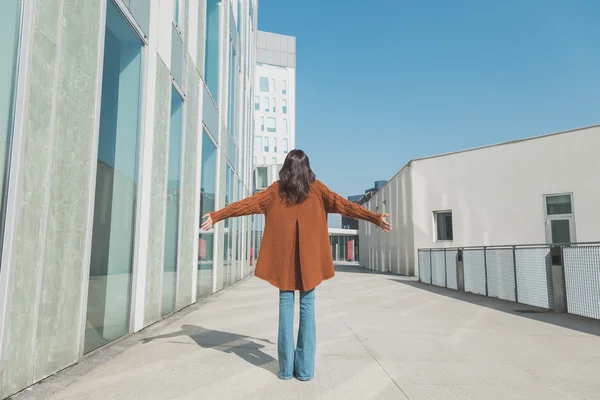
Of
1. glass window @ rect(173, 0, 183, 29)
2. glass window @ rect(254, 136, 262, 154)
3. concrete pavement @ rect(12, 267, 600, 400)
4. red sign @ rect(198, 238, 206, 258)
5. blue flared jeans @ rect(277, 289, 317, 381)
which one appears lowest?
concrete pavement @ rect(12, 267, 600, 400)

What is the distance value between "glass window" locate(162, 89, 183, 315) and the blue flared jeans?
3505mm

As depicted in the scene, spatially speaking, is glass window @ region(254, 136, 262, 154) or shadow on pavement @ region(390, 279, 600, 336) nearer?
shadow on pavement @ region(390, 279, 600, 336)

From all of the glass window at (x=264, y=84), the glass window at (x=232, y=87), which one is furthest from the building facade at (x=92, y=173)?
the glass window at (x=264, y=84)

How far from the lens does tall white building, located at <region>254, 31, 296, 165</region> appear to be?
58.2 m

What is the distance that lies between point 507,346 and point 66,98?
191 inches

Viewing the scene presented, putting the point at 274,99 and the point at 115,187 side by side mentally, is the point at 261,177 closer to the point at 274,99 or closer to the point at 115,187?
the point at 274,99

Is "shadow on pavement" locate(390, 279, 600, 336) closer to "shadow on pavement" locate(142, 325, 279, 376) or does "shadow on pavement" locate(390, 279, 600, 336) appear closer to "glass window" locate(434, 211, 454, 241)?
"shadow on pavement" locate(142, 325, 279, 376)

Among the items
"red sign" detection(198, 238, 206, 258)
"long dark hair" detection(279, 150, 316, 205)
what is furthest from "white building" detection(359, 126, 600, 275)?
"long dark hair" detection(279, 150, 316, 205)

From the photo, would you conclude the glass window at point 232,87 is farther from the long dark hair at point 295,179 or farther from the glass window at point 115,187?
the long dark hair at point 295,179

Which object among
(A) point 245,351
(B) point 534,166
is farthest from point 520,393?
(B) point 534,166

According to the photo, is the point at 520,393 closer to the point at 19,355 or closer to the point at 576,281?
the point at 19,355

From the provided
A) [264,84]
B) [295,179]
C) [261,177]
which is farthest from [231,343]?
[264,84]

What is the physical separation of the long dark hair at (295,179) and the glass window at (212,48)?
6.79 m

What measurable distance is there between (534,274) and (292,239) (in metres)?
6.72
